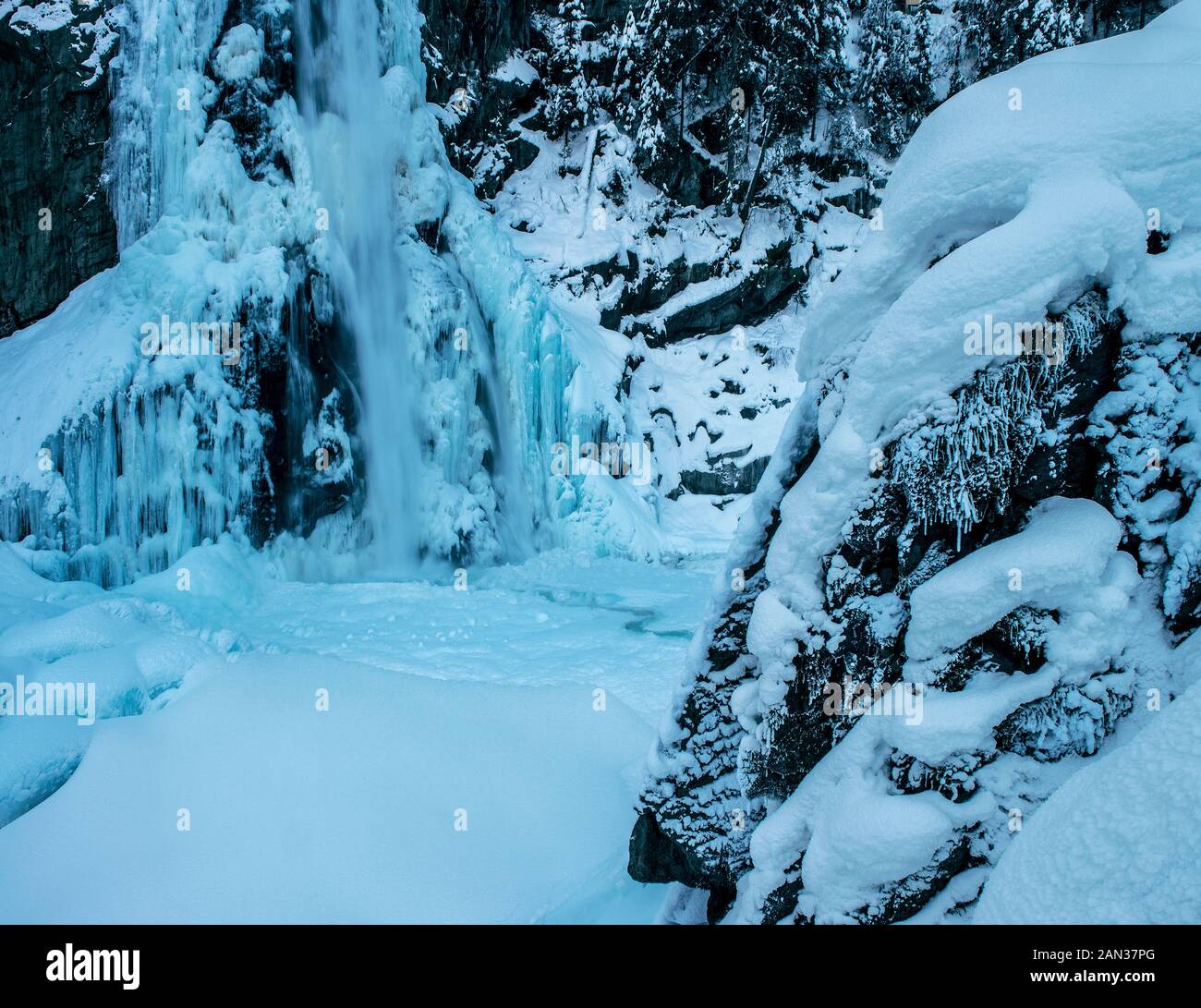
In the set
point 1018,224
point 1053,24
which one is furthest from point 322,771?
point 1053,24

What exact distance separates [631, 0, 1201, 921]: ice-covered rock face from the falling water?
10.4 m

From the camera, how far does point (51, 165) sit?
37.7 ft

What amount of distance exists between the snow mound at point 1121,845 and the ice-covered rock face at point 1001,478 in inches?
29.7

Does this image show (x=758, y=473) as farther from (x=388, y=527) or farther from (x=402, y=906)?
(x=402, y=906)

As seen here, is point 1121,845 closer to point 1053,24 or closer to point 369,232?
point 369,232

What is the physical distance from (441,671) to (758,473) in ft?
38.4

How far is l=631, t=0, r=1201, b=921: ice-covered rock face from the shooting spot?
2.23m

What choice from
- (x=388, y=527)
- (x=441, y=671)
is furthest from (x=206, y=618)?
(x=388, y=527)

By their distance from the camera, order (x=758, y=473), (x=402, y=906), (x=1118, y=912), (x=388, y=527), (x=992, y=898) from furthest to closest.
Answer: (x=758, y=473) → (x=388, y=527) → (x=402, y=906) → (x=992, y=898) → (x=1118, y=912)

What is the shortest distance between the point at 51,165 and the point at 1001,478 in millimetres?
15179

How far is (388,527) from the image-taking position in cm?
1222
